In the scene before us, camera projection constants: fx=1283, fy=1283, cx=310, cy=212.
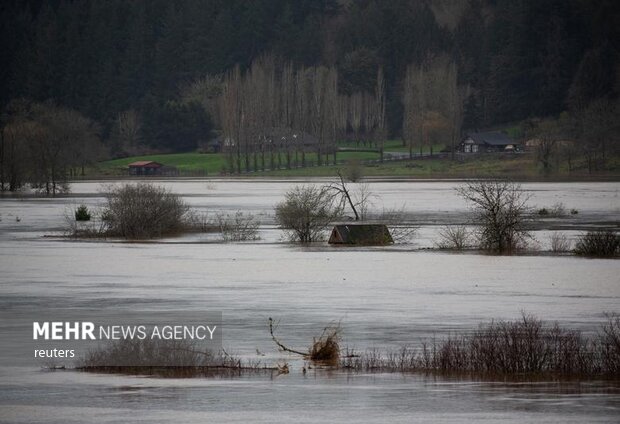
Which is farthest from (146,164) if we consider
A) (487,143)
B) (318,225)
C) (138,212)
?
(318,225)

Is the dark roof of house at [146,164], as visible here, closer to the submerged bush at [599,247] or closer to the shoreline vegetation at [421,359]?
the submerged bush at [599,247]

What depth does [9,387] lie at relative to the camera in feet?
54.7

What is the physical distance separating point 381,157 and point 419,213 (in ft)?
305

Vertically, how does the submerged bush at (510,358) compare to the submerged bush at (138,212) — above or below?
below

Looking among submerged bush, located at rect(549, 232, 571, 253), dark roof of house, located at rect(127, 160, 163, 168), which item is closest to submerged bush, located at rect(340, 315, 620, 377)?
submerged bush, located at rect(549, 232, 571, 253)

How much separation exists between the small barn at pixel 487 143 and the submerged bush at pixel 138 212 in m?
113

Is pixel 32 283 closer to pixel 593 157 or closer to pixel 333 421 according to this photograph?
pixel 333 421

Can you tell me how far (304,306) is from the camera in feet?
85.8

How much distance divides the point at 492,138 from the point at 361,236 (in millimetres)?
123865

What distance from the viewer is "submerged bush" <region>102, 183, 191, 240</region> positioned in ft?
159

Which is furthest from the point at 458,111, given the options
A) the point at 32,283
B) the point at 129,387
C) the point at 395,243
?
the point at 129,387

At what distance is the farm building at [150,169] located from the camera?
15862 cm

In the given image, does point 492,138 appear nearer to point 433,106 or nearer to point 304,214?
point 433,106

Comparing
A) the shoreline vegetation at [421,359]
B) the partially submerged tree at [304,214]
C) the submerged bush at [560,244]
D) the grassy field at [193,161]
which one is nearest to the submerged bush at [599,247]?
the submerged bush at [560,244]
